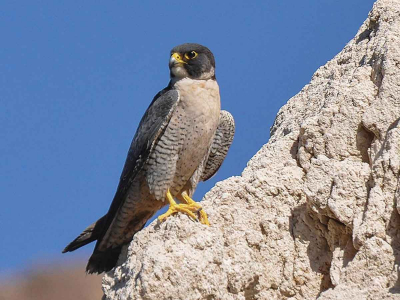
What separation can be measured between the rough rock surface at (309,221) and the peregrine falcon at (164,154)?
0.97 m

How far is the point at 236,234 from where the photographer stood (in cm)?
473

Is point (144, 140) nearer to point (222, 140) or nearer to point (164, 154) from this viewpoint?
point (164, 154)

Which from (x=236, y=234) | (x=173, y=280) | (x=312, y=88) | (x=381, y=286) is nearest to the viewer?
(x=381, y=286)

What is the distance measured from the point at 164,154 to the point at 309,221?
1749 mm

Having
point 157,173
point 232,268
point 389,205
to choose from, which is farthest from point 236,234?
point 157,173

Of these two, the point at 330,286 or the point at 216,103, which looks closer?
the point at 330,286

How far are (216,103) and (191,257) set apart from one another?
6.92 feet

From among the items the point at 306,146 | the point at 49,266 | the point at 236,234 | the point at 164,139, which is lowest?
the point at 236,234

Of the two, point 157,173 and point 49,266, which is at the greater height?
point 49,266

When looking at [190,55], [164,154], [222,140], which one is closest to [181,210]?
[164,154]

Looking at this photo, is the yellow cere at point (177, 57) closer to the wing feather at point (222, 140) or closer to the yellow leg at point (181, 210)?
the wing feather at point (222, 140)

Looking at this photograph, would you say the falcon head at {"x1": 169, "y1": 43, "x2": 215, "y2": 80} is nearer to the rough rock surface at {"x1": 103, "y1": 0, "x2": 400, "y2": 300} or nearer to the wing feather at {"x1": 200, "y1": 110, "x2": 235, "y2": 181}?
the wing feather at {"x1": 200, "y1": 110, "x2": 235, "y2": 181}

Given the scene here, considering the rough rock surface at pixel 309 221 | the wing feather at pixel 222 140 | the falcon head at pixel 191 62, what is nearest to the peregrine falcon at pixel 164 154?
the falcon head at pixel 191 62

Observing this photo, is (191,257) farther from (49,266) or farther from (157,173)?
(49,266)
